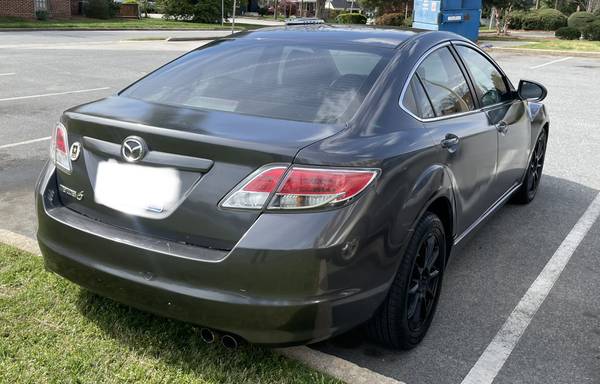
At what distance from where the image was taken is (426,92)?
320 centimetres

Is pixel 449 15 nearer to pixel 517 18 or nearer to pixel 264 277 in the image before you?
pixel 264 277

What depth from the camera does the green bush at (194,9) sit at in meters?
38.7

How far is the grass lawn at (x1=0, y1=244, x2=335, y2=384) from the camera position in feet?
8.55

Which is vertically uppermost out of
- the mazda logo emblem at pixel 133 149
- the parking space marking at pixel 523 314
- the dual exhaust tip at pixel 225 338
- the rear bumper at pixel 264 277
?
the mazda logo emblem at pixel 133 149

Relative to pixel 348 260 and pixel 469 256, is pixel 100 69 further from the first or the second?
pixel 348 260

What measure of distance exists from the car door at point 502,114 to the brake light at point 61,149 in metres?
2.38

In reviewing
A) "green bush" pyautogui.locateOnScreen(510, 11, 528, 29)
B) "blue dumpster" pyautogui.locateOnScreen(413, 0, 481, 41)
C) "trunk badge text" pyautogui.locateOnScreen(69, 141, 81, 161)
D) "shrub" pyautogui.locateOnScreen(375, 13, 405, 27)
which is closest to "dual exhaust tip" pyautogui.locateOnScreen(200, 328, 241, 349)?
"trunk badge text" pyautogui.locateOnScreen(69, 141, 81, 161)

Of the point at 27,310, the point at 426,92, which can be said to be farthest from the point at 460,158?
the point at 27,310

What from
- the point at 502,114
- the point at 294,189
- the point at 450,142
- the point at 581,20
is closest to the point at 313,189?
the point at 294,189

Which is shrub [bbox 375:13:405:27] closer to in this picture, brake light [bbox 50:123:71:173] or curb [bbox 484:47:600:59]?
curb [bbox 484:47:600:59]

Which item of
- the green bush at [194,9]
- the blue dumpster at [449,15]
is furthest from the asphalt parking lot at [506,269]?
the green bush at [194,9]

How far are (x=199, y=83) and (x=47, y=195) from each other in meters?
0.94

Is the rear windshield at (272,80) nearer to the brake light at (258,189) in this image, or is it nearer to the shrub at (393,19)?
the brake light at (258,189)

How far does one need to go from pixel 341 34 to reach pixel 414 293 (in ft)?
5.04
